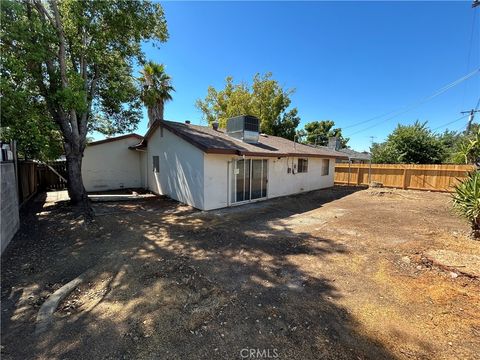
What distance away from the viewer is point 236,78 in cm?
2642

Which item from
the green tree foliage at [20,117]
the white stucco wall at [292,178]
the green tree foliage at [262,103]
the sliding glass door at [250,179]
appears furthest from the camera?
the green tree foliage at [262,103]

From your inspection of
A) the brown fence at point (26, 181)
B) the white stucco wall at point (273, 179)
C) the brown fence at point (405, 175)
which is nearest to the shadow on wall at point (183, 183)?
the white stucco wall at point (273, 179)

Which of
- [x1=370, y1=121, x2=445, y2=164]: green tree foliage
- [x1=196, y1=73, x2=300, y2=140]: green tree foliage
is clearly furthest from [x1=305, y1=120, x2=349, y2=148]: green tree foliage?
[x1=370, y1=121, x2=445, y2=164]: green tree foliage

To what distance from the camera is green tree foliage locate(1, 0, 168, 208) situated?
6.90m

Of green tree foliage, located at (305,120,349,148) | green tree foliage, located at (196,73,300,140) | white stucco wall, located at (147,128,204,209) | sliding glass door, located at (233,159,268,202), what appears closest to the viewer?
white stucco wall, located at (147,128,204,209)

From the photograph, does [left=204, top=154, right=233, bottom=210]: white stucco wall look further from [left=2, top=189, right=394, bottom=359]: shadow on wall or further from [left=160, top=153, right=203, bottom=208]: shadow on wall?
[left=2, top=189, right=394, bottom=359]: shadow on wall

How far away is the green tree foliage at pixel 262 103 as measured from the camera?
25.1 metres

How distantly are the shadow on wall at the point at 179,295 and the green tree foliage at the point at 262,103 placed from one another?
20620mm

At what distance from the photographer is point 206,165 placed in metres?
8.67

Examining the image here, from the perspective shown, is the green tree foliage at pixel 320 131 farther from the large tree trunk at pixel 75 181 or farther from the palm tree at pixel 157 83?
the large tree trunk at pixel 75 181

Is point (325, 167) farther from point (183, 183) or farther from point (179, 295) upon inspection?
point (179, 295)

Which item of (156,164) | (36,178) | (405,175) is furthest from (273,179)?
(36,178)

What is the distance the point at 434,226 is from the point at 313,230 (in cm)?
389

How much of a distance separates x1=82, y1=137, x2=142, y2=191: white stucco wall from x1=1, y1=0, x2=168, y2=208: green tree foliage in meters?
3.33
